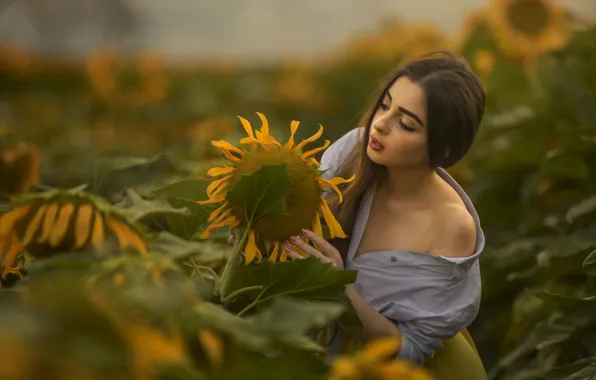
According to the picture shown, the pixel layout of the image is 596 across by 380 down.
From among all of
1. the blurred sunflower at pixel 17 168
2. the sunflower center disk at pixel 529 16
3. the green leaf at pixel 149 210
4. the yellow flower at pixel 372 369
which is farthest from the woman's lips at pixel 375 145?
the sunflower center disk at pixel 529 16

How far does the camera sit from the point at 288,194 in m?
0.85

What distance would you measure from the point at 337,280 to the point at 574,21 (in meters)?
2.50

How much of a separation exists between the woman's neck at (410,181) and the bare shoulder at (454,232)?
0.03m

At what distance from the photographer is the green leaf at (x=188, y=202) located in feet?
3.12

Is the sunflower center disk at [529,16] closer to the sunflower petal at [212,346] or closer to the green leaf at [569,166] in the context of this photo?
the green leaf at [569,166]

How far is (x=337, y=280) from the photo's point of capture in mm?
814

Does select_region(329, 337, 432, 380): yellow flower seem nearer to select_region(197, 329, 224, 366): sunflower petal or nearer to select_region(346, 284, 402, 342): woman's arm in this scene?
select_region(197, 329, 224, 366): sunflower petal

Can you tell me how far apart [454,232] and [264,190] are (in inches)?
10.6

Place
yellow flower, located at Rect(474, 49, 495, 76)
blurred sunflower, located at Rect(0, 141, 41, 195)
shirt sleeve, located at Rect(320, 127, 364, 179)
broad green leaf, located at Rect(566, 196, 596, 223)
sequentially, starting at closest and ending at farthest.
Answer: shirt sleeve, located at Rect(320, 127, 364, 179) < blurred sunflower, located at Rect(0, 141, 41, 195) < broad green leaf, located at Rect(566, 196, 596, 223) < yellow flower, located at Rect(474, 49, 495, 76)

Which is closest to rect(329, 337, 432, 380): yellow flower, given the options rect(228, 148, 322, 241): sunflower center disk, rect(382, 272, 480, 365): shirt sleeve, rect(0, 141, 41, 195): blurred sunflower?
rect(228, 148, 322, 241): sunflower center disk

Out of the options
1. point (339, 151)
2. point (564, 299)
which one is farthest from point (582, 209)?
point (339, 151)

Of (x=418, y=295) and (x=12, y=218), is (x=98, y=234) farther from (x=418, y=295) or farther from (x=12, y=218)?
(x=418, y=295)

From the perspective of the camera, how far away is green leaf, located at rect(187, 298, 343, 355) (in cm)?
60

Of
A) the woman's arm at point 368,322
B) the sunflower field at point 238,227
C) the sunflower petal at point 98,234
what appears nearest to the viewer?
the sunflower field at point 238,227
